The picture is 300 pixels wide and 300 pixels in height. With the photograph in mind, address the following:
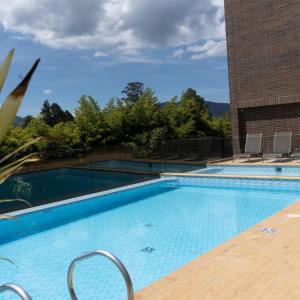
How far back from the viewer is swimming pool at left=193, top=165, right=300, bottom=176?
13.1 meters

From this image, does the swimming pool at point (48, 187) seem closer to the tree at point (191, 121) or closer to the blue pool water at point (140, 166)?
the blue pool water at point (140, 166)

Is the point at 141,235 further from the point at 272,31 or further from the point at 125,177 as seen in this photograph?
the point at 272,31

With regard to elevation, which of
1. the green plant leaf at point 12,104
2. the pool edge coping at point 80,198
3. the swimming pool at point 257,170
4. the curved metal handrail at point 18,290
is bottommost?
the pool edge coping at point 80,198

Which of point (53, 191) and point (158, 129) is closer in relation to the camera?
point (53, 191)

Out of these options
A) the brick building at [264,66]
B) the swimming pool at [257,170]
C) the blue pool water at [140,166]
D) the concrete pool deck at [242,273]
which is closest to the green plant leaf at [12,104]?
the concrete pool deck at [242,273]

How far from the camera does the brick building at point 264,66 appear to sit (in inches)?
658

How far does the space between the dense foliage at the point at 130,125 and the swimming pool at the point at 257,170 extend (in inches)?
173

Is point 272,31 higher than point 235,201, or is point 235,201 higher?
point 272,31

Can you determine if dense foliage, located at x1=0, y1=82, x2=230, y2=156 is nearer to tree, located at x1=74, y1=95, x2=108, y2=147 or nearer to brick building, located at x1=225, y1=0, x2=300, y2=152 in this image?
tree, located at x1=74, y1=95, x2=108, y2=147

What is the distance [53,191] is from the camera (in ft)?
37.8

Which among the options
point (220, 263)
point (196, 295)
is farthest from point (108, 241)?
point (196, 295)

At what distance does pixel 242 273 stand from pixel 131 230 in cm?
426

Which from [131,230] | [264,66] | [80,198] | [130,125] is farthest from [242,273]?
[130,125]

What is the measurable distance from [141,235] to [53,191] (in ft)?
15.6
